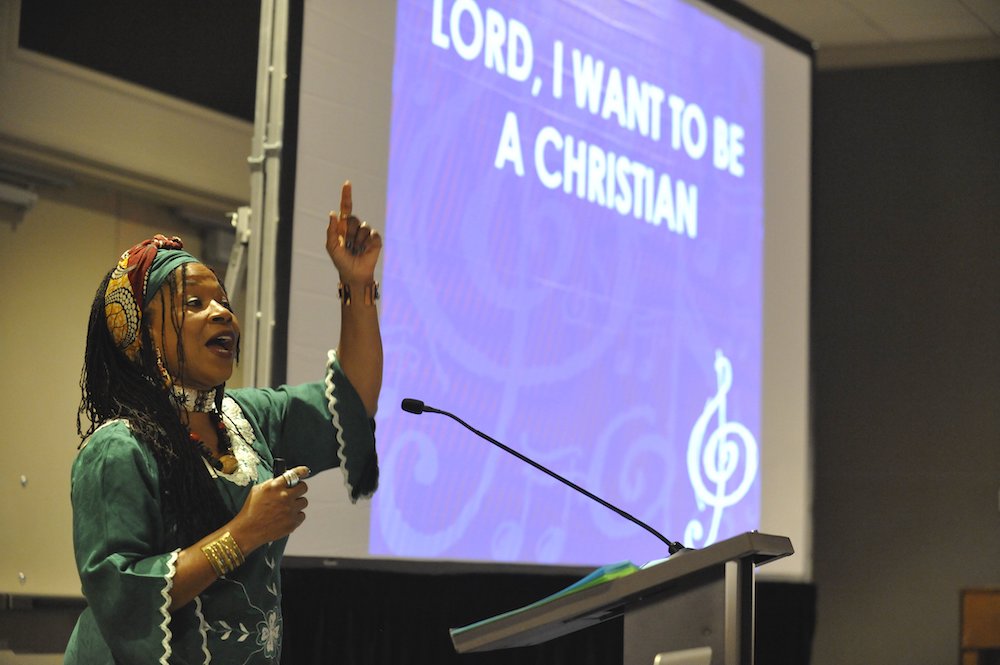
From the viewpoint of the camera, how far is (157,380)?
1651mm

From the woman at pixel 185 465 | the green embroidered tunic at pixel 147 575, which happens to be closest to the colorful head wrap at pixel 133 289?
the woman at pixel 185 465

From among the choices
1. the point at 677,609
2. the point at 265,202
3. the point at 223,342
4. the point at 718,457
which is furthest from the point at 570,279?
the point at 677,609

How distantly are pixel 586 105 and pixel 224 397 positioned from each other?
1.96 metres

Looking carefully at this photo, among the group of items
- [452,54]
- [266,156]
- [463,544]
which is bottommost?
[463,544]

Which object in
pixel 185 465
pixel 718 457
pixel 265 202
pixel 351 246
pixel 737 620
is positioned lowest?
pixel 737 620

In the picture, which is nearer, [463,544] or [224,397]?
[224,397]

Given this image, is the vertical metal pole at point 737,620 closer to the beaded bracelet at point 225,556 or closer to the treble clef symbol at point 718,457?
the beaded bracelet at point 225,556

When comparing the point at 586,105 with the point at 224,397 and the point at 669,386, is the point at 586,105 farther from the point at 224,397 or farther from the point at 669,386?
the point at 224,397

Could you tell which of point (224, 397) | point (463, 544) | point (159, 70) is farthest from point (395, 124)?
point (159, 70)

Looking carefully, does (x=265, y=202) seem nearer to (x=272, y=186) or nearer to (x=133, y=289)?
A: (x=272, y=186)

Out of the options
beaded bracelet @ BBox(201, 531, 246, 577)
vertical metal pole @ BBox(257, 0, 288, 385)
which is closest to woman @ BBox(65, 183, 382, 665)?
beaded bracelet @ BBox(201, 531, 246, 577)

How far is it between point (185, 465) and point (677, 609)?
64 cm

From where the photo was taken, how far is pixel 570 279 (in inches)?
135

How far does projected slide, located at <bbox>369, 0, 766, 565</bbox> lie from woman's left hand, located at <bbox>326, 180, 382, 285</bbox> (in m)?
1.05
